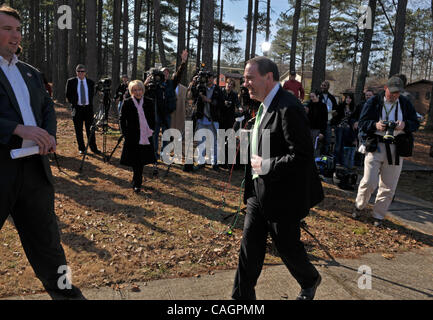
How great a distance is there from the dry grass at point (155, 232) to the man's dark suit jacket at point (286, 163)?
1480 millimetres

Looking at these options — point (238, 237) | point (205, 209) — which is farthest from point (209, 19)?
point (238, 237)

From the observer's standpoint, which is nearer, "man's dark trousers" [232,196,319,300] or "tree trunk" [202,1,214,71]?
"man's dark trousers" [232,196,319,300]

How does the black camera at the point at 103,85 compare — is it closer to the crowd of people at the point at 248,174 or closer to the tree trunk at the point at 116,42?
the crowd of people at the point at 248,174

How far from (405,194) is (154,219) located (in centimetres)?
553

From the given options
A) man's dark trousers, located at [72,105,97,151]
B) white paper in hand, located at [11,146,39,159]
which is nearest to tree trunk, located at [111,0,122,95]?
man's dark trousers, located at [72,105,97,151]

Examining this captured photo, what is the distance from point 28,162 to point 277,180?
1.93 meters

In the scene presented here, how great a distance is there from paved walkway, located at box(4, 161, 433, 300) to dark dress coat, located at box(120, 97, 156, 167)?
308 centimetres

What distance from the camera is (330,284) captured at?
3268 mm

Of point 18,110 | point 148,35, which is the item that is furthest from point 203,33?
point 148,35

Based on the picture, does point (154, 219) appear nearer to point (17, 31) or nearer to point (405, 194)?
point (17, 31)

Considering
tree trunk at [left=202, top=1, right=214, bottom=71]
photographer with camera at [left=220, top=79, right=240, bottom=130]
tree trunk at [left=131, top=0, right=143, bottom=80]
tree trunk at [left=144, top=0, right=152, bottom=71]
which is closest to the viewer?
photographer with camera at [left=220, top=79, right=240, bottom=130]

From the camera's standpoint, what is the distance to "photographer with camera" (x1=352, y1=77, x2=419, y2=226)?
15.2 feet

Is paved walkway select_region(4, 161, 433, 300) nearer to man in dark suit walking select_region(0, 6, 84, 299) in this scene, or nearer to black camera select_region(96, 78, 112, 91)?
man in dark suit walking select_region(0, 6, 84, 299)
